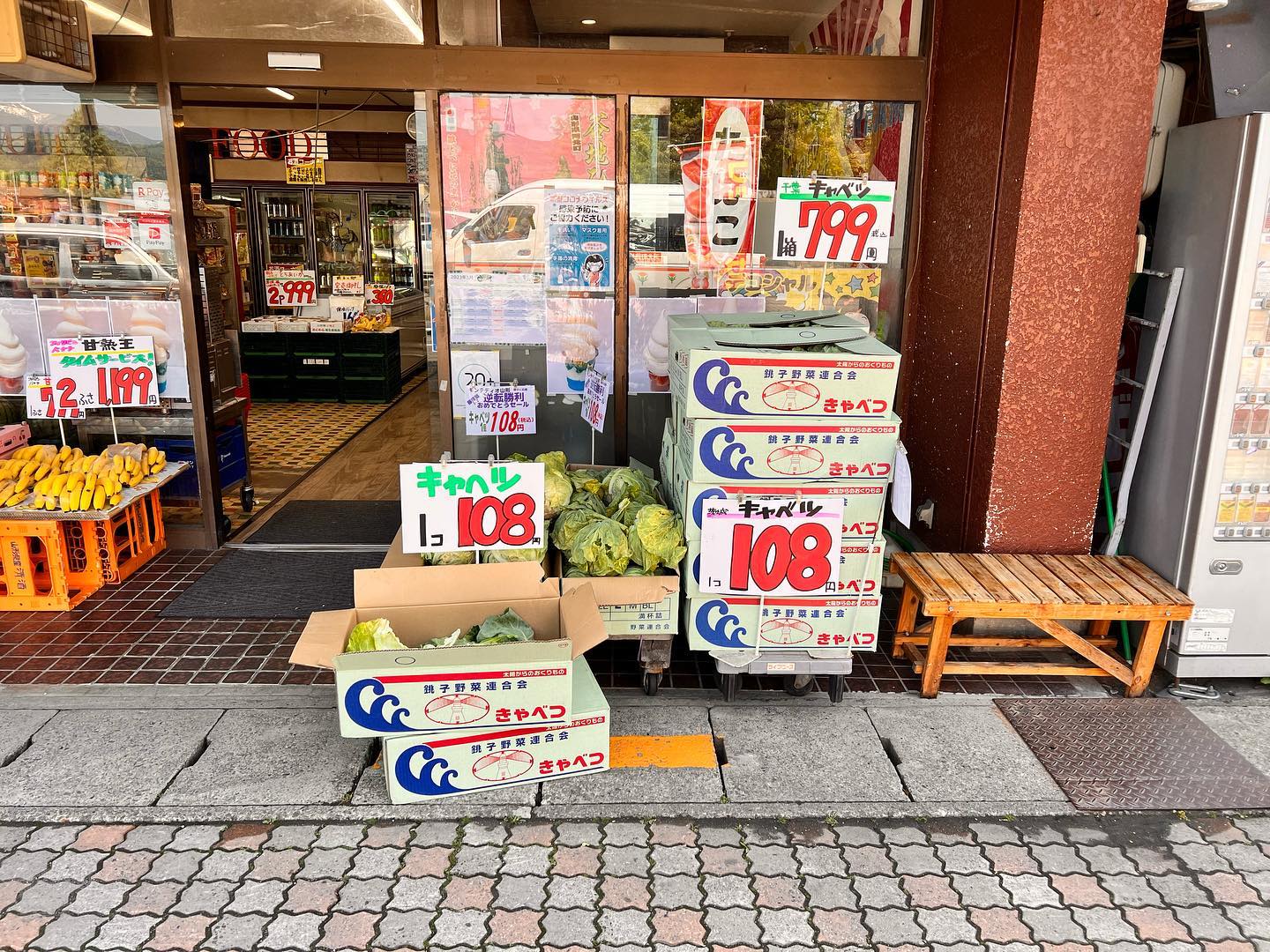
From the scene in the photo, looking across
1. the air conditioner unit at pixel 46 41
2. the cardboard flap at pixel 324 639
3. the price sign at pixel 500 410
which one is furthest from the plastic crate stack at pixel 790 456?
the air conditioner unit at pixel 46 41

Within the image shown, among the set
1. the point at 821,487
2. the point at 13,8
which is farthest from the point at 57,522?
the point at 821,487

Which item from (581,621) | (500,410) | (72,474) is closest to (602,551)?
(581,621)

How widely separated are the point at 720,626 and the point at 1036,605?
61.7 inches

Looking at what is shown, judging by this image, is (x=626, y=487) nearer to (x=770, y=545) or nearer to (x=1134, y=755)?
(x=770, y=545)

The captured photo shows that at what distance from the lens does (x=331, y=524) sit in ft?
23.1

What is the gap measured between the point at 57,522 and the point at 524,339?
123 inches

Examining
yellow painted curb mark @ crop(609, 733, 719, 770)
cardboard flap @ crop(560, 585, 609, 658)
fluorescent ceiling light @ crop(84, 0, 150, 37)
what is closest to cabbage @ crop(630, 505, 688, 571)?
cardboard flap @ crop(560, 585, 609, 658)

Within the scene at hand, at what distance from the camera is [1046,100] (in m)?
4.47

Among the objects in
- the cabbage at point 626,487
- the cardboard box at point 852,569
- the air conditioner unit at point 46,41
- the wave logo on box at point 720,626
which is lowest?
the wave logo on box at point 720,626

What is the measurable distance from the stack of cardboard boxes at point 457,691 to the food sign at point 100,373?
311 cm

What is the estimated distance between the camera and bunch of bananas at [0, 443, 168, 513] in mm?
5453

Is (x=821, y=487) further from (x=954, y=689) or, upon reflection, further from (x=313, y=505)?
(x=313, y=505)

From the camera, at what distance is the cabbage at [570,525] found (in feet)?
15.0

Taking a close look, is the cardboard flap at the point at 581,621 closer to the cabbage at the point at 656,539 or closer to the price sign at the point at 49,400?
the cabbage at the point at 656,539
